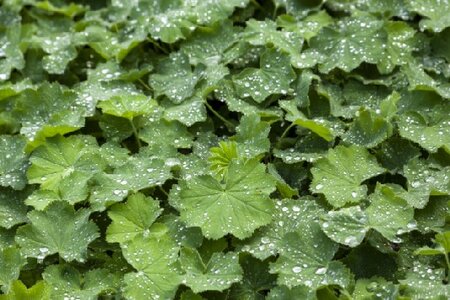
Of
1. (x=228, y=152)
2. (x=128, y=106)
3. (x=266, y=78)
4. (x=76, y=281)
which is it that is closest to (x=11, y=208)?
(x=76, y=281)

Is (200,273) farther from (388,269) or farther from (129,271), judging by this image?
(388,269)

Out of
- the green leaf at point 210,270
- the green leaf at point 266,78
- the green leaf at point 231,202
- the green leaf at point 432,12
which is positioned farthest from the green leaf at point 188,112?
the green leaf at point 432,12

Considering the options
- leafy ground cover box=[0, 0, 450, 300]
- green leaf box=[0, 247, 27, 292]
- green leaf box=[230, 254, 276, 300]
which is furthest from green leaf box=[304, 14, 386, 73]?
green leaf box=[0, 247, 27, 292]

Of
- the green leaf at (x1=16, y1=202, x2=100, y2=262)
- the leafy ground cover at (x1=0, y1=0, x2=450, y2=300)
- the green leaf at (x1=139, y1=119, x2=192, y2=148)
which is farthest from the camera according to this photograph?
the green leaf at (x1=139, y1=119, x2=192, y2=148)

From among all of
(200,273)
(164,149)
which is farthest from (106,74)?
(200,273)

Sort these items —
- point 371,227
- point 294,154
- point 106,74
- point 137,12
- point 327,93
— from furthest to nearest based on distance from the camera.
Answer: point 137,12, point 106,74, point 327,93, point 294,154, point 371,227

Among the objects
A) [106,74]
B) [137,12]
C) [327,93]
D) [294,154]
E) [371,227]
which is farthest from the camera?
[137,12]

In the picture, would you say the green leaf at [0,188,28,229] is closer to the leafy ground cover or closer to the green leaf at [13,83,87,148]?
the leafy ground cover
